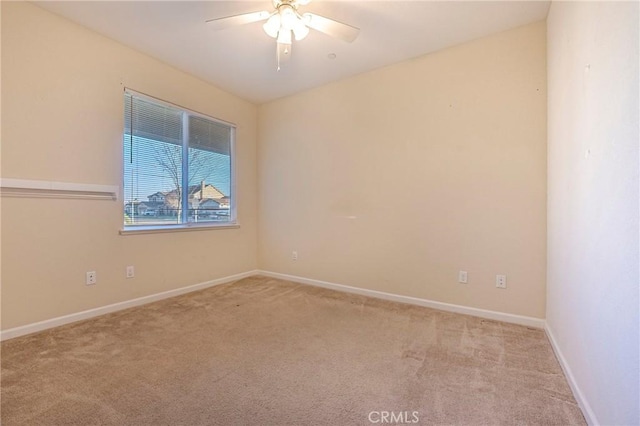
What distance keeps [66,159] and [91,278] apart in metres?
1.04

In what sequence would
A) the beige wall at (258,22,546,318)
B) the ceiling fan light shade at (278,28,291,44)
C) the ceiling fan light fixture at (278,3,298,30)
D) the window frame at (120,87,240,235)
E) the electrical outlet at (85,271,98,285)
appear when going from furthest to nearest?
the window frame at (120,87,240,235) → the electrical outlet at (85,271,98,285) → the beige wall at (258,22,546,318) → the ceiling fan light shade at (278,28,291,44) → the ceiling fan light fixture at (278,3,298,30)

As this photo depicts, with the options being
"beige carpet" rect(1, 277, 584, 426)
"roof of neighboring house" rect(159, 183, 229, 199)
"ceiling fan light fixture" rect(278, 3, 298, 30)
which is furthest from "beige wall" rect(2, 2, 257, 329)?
"ceiling fan light fixture" rect(278, 3, 298, 30)

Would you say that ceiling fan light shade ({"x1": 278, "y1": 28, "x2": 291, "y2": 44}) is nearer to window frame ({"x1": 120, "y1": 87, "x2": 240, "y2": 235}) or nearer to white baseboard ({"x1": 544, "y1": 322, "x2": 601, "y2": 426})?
window frame ({"x1": 120, "y1": 87, "x2": 240, "y2": 235})

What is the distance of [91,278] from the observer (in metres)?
2.53

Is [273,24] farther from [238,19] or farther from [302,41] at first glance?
[302,41]

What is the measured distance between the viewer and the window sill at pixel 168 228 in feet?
9.27

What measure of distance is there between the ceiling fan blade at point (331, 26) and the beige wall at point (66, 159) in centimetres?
192

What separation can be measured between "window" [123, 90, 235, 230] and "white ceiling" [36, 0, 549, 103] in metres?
0.58

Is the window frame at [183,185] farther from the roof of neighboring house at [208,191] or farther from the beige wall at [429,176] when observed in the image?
the beige wall at [429,176]

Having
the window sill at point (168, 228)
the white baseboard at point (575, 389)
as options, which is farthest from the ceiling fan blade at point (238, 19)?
Answer: the white baseboard at point (575, 389)

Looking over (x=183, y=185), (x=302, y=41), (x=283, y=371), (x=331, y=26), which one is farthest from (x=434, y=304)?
(x=183, y=185)

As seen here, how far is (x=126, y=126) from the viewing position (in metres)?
2.81

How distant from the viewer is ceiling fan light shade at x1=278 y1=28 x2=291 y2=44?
6.68ft

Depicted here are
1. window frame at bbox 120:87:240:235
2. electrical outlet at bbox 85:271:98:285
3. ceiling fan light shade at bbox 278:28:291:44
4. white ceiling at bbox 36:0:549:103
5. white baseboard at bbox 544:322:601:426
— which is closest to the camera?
white baseboard at bbox 544:322:601:426
